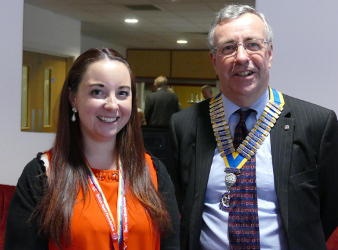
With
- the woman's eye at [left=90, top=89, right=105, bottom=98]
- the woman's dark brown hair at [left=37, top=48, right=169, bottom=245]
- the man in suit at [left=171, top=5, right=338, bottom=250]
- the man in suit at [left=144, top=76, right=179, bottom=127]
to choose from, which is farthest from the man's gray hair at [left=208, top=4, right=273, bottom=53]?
the man in suit at [left=144, top=76, right=179, bottom=127]

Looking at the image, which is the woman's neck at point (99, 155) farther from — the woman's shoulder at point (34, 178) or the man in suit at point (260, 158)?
the man in suit at point (260, 158)

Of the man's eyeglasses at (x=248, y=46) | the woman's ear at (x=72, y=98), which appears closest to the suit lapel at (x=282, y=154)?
the man's eyeglasses at (x=248, y=46)

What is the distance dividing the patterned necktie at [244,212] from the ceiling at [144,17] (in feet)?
14.9

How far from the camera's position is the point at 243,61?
1.67 m

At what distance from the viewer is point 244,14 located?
174 centimetres

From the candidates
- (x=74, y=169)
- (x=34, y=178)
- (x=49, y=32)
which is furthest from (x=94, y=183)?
(x=49, y=32)

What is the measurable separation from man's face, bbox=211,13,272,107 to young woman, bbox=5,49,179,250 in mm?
336

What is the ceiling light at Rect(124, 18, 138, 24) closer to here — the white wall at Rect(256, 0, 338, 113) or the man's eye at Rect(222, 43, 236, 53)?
the white wall at Rect(256, 0, 338, 113)

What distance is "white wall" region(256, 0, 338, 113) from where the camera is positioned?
2934mm

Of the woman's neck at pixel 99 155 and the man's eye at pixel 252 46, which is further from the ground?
the man's eye at pixel 252 46

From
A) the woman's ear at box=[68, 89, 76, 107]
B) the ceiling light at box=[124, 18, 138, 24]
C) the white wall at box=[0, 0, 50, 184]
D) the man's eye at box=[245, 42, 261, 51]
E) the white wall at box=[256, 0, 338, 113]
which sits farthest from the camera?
the ceiling light at box=[124, 18, 138, 24]

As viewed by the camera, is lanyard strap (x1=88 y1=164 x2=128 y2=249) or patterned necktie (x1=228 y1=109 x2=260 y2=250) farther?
patterned necktie (x1=228 y1=109 x2=260 y2=250)

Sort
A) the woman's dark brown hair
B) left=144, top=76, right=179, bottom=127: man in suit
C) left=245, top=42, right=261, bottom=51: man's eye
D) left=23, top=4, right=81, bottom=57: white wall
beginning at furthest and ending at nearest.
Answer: left=144, top=76, right=179, bottom=127: man in suit
left=23, top=4, right=81, bottom=57: white wall
left=245, top=42, right=261, bottom=51: man's eye
the woman's dark brown hair

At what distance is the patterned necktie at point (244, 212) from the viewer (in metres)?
1.66
